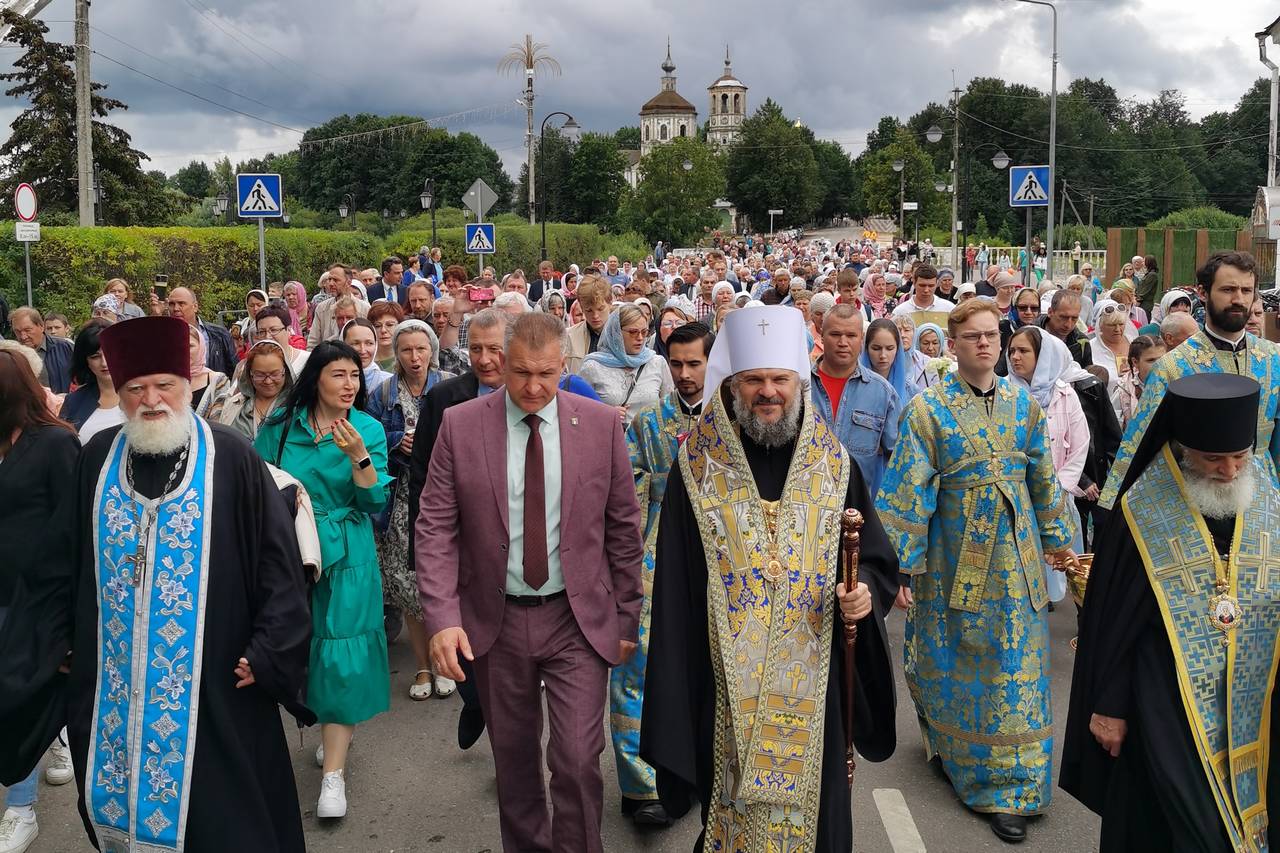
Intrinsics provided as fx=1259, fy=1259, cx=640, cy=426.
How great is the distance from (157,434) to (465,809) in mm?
2439

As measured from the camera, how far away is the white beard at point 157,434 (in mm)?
4070

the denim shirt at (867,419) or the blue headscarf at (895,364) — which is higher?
the blue headscarf at (895,364)

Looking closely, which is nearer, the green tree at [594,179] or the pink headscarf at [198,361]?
the pink headscarf at [198,361]

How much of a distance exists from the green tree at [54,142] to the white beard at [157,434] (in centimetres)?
4748

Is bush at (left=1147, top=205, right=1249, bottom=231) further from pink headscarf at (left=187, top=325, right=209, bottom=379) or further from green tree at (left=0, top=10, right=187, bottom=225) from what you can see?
pink headscarf at (left=187, top=325, right=209, bottom=379)

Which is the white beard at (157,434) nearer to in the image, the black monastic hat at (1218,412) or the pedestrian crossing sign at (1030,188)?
the black monastic hat at (1218,412)

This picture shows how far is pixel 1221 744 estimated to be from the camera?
397 cm

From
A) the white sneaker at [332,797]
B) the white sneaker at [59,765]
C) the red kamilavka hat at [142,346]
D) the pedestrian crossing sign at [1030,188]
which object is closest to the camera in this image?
the red kamilavka hat at [142,346]

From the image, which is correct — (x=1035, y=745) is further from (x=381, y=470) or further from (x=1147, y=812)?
(x=381, y=470)

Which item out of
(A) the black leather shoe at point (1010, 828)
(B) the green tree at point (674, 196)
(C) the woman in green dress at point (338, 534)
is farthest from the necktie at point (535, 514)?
(B) the green tree at point (674, 196)

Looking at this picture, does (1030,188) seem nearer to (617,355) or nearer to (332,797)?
(617,355)

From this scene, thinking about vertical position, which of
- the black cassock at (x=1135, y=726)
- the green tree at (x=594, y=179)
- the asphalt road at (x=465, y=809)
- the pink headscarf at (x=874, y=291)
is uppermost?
the green tree at (x=594, y=179)

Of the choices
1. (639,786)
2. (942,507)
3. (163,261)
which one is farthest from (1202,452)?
(163,261)

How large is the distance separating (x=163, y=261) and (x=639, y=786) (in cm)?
1811
